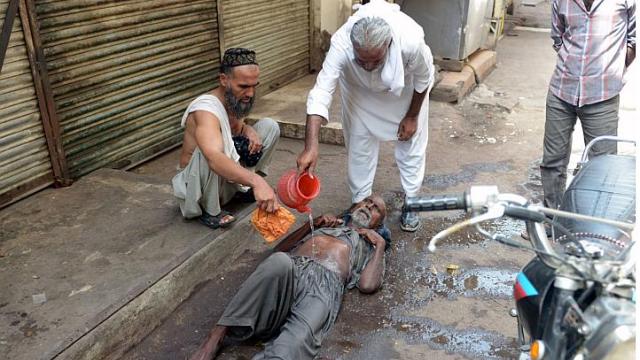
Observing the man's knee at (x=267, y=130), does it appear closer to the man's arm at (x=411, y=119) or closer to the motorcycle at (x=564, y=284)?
the man's arm at (x=411, y=119)

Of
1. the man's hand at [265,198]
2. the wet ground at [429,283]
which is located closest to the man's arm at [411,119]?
the wet ground at [429,283]

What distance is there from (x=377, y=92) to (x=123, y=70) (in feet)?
7.39

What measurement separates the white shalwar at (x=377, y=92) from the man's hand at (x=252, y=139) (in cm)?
46

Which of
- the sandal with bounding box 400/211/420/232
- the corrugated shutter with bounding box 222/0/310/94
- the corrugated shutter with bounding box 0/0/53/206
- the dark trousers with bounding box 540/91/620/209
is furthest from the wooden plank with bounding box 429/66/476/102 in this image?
the corrugated shutter with bounding box 0/0/53/206

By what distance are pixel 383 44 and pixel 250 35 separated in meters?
3.72

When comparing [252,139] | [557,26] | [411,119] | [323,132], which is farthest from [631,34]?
[323,132]

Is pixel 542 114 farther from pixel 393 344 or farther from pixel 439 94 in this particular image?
pixel 393 344

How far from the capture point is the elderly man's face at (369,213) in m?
3.64

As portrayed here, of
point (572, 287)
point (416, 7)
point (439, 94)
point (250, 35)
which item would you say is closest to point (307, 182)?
point (572, 287)

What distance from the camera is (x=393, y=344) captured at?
2.95 meters

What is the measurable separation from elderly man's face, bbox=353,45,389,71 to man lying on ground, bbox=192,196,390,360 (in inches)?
40.6

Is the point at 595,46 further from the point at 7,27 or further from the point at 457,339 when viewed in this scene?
the point at 7,27

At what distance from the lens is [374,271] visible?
3.33 meters

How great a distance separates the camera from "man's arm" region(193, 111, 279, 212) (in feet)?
9.80
